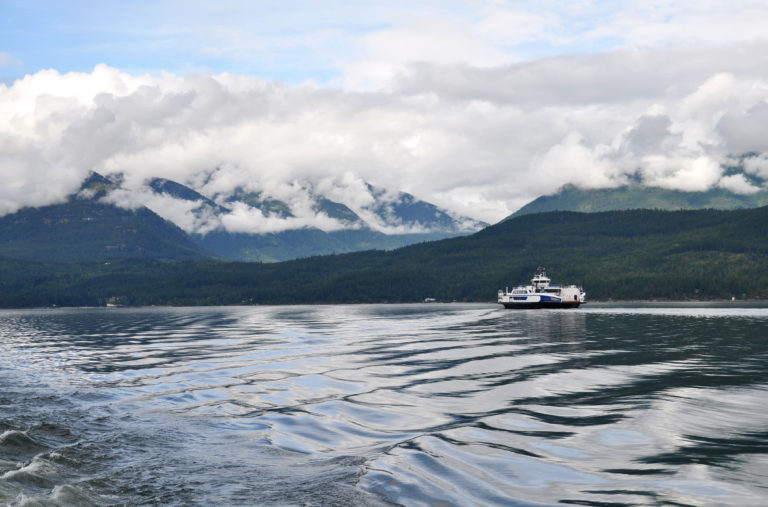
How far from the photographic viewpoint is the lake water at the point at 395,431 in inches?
898

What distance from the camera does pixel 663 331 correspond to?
105 m

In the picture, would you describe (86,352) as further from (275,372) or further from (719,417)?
(719,417)

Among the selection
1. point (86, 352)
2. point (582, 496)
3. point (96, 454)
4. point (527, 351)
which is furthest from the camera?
point (86, 352)

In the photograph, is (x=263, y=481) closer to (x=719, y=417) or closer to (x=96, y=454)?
(x=96, y=454)

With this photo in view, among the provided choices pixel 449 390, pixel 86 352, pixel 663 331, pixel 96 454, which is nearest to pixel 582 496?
pixel 96 454

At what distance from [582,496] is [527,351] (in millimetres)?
54445

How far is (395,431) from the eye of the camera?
1316 inches

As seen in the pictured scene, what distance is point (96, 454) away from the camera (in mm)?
29484

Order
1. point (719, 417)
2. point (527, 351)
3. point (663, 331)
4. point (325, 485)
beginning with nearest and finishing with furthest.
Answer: point (325, 485) → point (719, 417) → point (527, 351) → point (663, 331)

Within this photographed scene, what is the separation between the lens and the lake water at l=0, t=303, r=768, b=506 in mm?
22812

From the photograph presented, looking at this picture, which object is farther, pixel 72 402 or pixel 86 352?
pixel 86 352

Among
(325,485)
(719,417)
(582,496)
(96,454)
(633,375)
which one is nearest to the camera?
(582,496)

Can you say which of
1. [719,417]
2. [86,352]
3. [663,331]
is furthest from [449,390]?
[663,331]

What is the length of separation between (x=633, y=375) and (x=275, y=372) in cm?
3088
